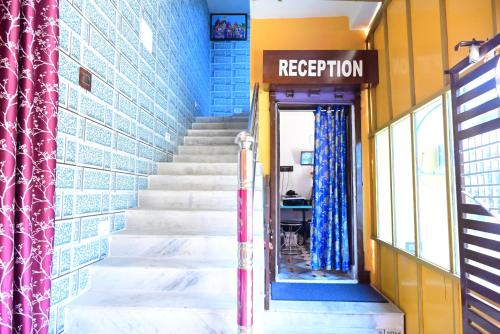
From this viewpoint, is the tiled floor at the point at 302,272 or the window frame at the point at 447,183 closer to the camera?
the window frame at the point at 447,183

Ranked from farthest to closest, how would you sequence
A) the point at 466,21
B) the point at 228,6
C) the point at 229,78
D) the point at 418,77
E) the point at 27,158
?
the point at 229,78 < the point at 228,6 < the point at 418,77 < the point at 466,21 < the point at 27,158

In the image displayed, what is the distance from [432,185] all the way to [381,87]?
1467 millimetres

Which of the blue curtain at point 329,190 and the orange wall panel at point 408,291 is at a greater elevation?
the blue curtain at point 329,190

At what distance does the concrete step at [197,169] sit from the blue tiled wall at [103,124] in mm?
158

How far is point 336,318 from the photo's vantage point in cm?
283

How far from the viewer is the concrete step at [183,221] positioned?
2561 mm

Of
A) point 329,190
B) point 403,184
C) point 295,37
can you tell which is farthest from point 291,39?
point 403,184

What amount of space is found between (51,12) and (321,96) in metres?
3.10

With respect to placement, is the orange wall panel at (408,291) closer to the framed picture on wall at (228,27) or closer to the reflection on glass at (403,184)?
the reflection on glass at (403,184)

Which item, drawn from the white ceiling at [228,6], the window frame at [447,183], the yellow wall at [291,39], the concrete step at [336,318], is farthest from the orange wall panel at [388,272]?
the white ceiling at [228,6]

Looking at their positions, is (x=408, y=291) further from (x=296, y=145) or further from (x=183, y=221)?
(x=296, y=145)

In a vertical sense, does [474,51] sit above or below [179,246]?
above

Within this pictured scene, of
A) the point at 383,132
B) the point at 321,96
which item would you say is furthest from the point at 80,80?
the point at 383,132

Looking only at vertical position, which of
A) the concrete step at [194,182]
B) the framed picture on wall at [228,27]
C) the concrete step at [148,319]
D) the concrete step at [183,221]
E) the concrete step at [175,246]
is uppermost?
the framed picture on wall at [228,27]
